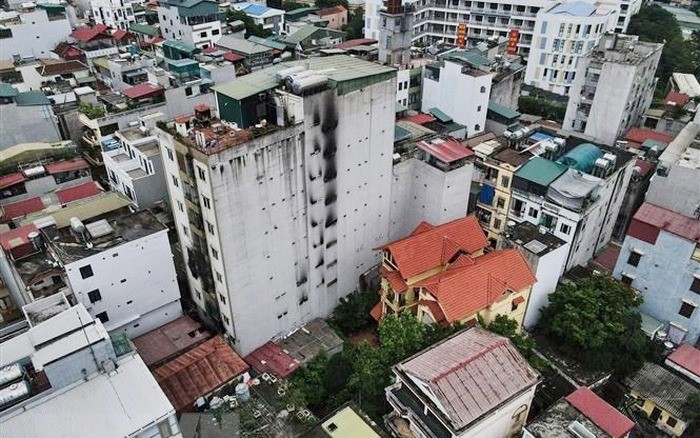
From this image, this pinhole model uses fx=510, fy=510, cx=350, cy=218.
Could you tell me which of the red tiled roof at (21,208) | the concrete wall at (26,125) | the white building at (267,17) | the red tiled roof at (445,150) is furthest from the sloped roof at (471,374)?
the white building at (267,17)

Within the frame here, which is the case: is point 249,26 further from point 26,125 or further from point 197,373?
point 197,373

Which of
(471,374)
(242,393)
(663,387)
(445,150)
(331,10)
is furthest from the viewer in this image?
(331,10)

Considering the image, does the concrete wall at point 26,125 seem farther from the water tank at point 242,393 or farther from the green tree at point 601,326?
the green tree at point 601,326

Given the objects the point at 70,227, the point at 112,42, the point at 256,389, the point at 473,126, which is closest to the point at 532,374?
the point at 256,389

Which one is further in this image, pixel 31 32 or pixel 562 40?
pixel 562 40

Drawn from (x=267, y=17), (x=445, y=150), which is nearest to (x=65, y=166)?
(x=445, y=150)

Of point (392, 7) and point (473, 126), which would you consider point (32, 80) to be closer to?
point (392, 7)
